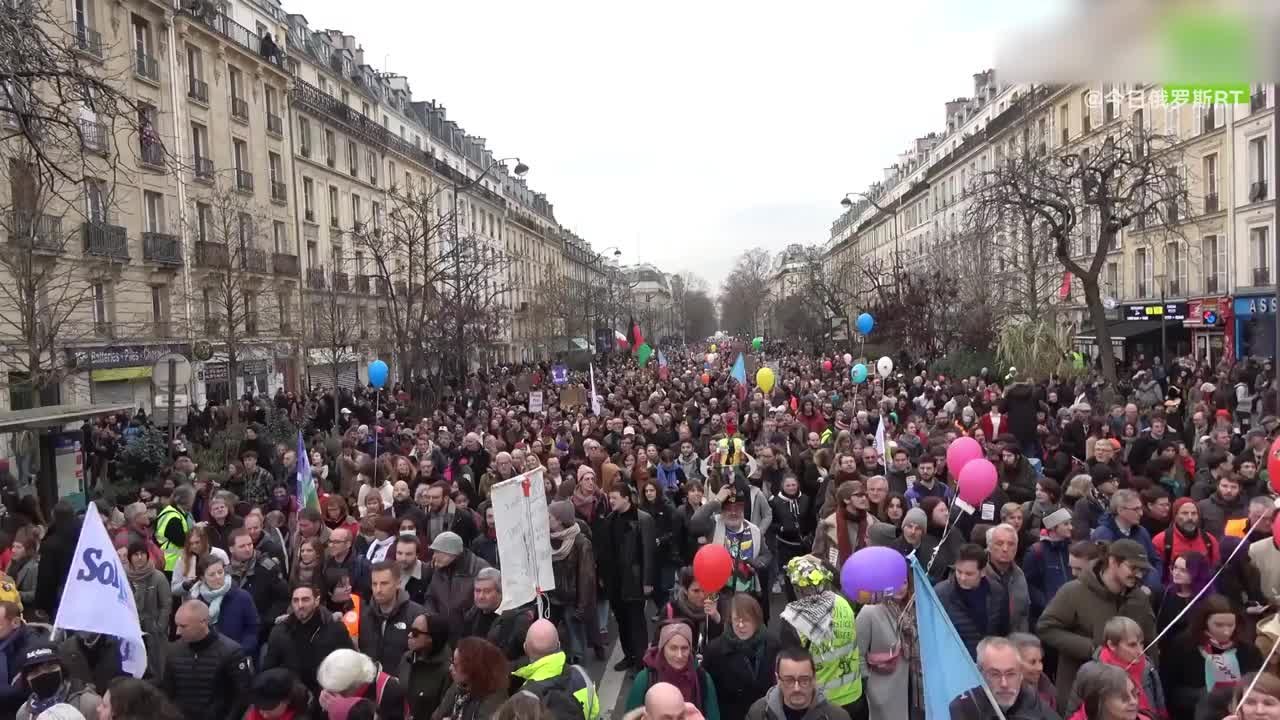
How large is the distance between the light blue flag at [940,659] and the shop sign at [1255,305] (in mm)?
33094

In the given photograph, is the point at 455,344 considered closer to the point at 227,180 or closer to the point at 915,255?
the point at 227,180

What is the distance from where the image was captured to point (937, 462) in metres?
10.0

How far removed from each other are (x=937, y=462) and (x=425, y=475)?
5.41 meters

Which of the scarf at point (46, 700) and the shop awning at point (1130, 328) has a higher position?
the shop awning at point (1130, 328)

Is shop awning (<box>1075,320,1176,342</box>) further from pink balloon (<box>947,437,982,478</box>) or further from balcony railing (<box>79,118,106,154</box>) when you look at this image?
balcony railing (<box>79,118,106,154</box>)

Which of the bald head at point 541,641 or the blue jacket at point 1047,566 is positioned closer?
the bald head at point 541,641

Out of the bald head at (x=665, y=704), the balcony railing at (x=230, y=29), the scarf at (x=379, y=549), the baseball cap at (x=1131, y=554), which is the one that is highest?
the balcony railing at (x=230, y=29)

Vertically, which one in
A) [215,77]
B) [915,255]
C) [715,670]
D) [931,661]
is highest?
[215,77]

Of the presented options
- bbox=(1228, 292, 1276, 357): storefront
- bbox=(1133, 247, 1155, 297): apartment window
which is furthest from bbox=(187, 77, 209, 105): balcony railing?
bbox=(1133, 247, 1155, 297): apartment window

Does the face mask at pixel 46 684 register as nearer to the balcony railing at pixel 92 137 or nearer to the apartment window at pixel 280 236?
the balcony railing at pixel 92 137

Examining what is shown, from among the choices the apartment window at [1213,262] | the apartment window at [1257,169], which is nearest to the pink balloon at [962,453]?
the apartment window at [1257,169]

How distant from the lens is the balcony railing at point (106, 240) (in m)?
24.8

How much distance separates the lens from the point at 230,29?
34.2 m

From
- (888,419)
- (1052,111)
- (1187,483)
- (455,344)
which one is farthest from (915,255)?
(1187,483)
